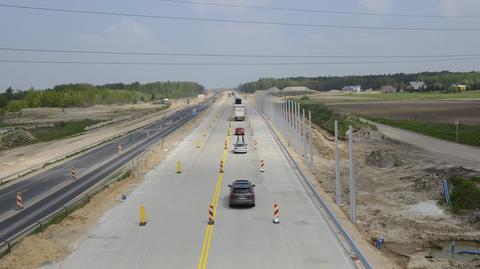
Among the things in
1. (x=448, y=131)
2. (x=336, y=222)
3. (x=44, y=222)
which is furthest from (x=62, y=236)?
(x=448, y=131)

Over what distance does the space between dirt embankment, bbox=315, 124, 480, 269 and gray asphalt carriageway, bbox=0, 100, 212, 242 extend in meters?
21.3

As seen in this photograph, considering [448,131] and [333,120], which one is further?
[333,120]

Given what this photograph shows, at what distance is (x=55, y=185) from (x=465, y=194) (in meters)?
34.8

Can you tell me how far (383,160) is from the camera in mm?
53125

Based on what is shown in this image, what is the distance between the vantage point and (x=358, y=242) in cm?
2556

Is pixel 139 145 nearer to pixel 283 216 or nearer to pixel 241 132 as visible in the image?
pixel 241 132

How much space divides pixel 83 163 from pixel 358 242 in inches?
1757

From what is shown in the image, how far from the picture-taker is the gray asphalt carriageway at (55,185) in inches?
1417

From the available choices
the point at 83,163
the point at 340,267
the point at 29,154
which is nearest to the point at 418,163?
the point at 340,267

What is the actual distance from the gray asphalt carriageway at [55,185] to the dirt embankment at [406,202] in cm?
2127

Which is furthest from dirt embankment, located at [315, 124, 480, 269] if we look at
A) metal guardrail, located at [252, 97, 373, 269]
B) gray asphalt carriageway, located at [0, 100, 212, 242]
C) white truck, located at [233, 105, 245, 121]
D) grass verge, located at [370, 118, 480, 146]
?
white truck, located at [233, 105, 245, 121]

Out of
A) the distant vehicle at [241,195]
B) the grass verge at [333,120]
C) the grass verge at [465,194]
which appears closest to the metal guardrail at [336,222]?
the distant vehicle at [241,195]

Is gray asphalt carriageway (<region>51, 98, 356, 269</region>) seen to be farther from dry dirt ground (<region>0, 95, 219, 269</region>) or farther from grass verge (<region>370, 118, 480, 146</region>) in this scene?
grass verge (<region>370, 118, 480, 146</region>)

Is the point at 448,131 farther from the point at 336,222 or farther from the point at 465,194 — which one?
the point at 336,222
